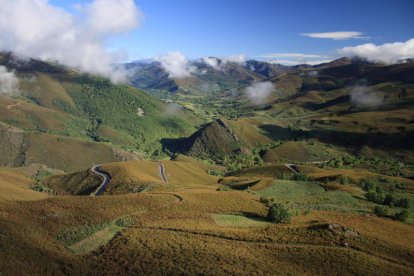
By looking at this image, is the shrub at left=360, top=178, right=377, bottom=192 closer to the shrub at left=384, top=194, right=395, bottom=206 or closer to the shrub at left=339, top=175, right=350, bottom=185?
the shrub at left=339, top=175, right=350, bottom=185

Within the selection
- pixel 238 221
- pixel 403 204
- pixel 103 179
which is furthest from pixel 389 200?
pixel 103 179

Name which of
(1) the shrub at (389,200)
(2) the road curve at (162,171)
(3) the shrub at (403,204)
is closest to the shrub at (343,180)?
(1) the shrub at (389,200)

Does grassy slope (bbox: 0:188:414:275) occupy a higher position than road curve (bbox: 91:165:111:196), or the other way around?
grassy slope (bbox: 0:188:414:275)

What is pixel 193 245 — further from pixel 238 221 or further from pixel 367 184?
pixel 367 184

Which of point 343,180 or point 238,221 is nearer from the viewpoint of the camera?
point 238,221

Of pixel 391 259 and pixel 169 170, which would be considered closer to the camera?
pixel 391 259

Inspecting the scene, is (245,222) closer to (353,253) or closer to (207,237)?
(207,237)

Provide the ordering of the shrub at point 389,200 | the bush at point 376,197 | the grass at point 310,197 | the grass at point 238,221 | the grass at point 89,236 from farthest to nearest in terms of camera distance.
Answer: the bush at point 376,197, the shrub at point 389,200, the grass at point 310,197, the grass at point 238,221, the grass at point 89,236

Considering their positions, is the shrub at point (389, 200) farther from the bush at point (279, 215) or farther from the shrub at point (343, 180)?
the bush at point (279, 215)

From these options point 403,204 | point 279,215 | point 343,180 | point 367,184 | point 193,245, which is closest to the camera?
point 193,245

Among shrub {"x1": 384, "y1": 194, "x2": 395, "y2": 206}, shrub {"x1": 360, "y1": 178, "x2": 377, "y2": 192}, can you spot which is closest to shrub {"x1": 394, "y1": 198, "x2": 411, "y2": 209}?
shrub {"x1": 384, "y1": 194, "x2": 395, "y2": 206}

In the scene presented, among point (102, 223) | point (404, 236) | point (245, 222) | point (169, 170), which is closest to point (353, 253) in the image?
point (404, 236)
